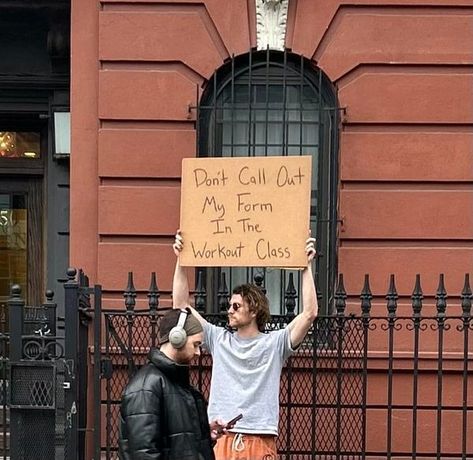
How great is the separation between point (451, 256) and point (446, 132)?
1.06 metres

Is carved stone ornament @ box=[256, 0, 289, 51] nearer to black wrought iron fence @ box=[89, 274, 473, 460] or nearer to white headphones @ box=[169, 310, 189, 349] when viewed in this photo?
black wrought iron fence @ box=[89, 274, 473, 460]

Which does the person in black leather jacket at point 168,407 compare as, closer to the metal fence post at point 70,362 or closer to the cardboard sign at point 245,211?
the cardboard sign at point 245,211

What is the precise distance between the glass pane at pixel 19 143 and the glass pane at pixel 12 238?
0.45m

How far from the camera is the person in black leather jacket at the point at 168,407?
12.5 ft

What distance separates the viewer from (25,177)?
31.0 feet

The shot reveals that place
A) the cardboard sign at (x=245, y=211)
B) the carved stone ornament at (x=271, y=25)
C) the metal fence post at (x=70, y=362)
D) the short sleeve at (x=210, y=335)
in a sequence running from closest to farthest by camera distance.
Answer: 1. the short sleeve at (x=210, y=335)
2. the cardboard sign at (x=245, y=211)
3. the metal fence post at (x=70, y=362)
4. the carved stone ornament at (x=271, y=25)

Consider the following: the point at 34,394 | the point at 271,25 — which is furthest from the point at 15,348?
the point at 271,25

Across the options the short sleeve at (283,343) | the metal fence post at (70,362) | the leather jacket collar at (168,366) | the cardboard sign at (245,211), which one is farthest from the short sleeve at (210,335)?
the metal fence post at (70,362)

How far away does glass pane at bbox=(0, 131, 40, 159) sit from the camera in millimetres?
9438

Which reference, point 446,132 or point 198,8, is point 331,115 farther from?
point 198,8

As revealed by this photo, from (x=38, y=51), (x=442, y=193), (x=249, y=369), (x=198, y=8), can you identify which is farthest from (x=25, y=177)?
(x=249, y=369)

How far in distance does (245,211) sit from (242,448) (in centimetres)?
139

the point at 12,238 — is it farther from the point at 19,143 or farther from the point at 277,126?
the point at 277,126

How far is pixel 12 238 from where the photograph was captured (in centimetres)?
952
